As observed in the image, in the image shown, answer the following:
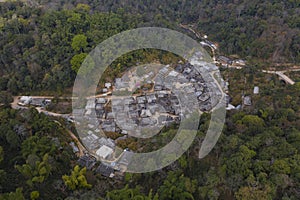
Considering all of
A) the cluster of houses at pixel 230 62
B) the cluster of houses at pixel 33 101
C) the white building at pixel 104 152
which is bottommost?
the white building at pixel 104 152

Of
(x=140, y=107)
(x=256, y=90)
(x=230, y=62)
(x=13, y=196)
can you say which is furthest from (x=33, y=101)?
(x=230, y=62)

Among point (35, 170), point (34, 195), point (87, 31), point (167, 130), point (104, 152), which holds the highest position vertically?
point (87, 31)

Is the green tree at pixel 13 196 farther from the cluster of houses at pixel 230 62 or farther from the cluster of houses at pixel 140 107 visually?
the cluster of houses at pixel 230 62

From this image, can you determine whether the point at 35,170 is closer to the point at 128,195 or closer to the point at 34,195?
the point at 34,195

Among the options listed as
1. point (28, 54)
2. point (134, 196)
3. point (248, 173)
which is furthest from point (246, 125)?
point (28, 54)

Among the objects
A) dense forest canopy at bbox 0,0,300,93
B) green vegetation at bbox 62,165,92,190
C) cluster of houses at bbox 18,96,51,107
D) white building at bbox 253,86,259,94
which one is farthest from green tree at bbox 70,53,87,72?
white building at bbox 253,86,259,94

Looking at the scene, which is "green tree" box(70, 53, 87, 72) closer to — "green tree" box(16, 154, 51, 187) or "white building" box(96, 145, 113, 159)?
"white building" box(96, 145, 113, 159)

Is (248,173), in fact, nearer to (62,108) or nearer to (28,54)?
(62,108)

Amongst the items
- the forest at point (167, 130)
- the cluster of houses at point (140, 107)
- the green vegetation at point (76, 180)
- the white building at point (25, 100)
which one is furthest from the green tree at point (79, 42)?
the green vegetation at point (76, 180)
